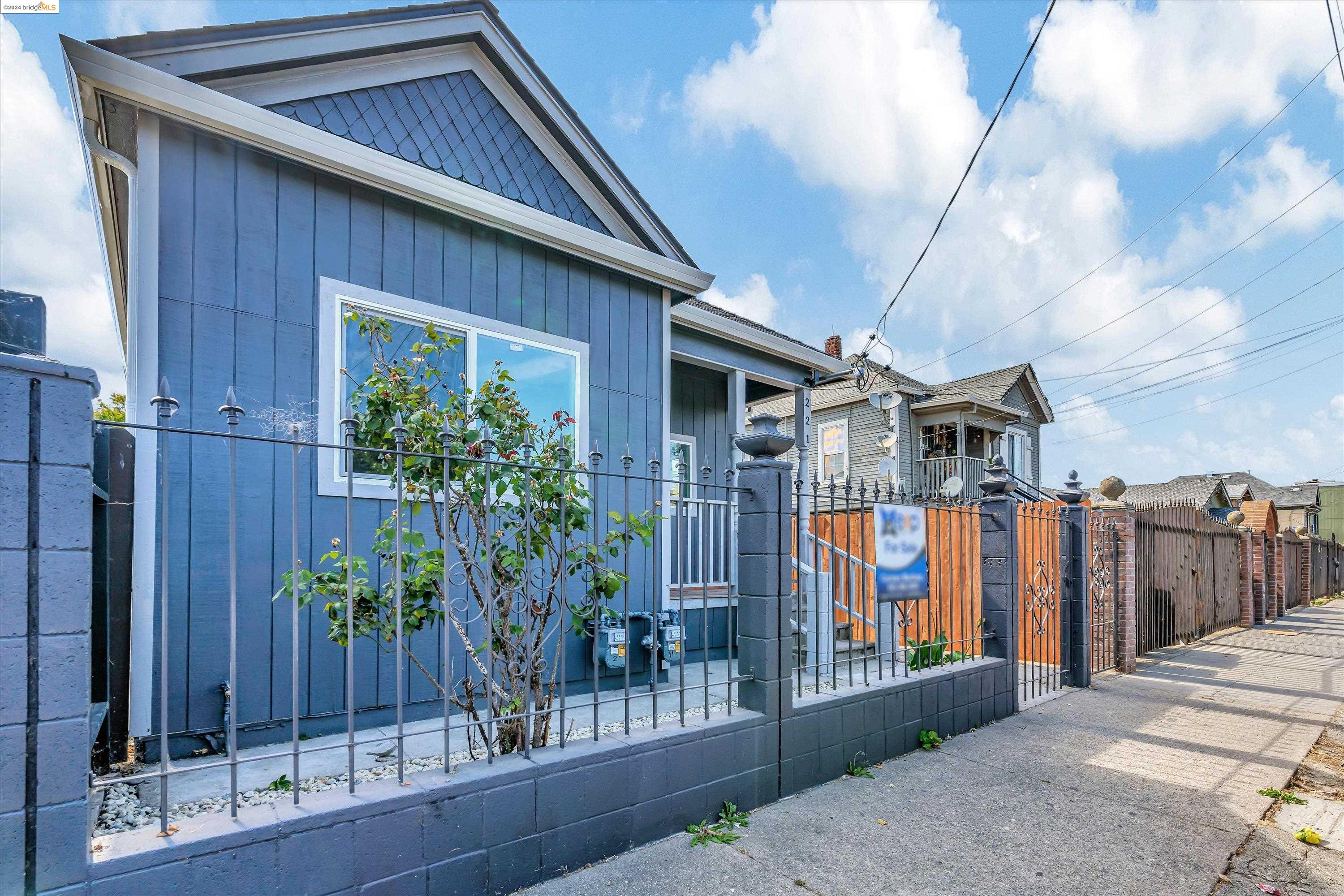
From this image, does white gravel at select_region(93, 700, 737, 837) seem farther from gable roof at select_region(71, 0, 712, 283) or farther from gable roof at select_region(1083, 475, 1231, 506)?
gable roof at select_region(1083, 475, 1231, 506)

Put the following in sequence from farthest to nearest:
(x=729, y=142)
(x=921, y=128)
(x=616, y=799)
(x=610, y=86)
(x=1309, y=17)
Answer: (x=729, y=142) < (x=610, y=86) < (x=921, y=128) < (x=1309, y=17) < (x=616, y=799)

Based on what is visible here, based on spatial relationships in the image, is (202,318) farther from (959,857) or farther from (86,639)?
(959,857)

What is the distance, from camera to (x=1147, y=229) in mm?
16109

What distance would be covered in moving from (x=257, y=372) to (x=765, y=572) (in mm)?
3433

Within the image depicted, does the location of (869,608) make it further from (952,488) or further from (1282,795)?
(1282,795)

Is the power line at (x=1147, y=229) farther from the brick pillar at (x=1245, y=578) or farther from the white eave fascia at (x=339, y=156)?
the brick pillar at (x=1245, y=578)

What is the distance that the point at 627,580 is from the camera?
3254 millimetres

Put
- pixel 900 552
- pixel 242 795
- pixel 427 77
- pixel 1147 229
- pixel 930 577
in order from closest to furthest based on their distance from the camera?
pixel 242 795 → pixel 900 552 → pixel 427 77 → pixel 930 577 → pixel 1147 229

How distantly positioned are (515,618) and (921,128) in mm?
8556

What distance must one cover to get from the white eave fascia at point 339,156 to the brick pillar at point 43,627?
2900 millimetres

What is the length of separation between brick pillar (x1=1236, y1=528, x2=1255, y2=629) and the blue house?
12.5 m

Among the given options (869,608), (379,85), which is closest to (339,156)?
(379,85)

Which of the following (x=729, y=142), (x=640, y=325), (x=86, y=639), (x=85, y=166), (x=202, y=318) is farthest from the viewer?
(x=729, y=142)

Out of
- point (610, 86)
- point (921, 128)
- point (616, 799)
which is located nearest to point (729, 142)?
point (610, 86)
